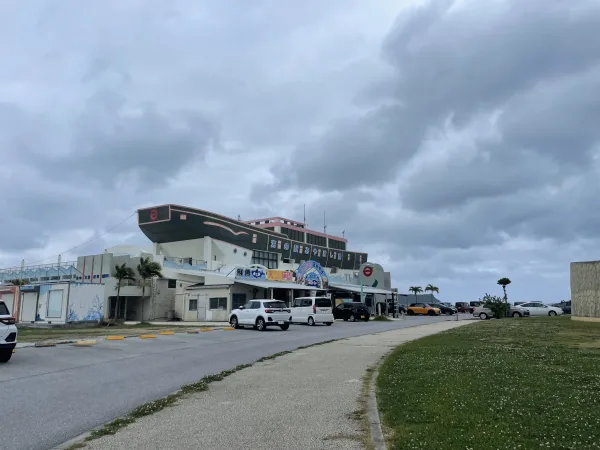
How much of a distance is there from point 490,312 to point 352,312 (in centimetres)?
1268

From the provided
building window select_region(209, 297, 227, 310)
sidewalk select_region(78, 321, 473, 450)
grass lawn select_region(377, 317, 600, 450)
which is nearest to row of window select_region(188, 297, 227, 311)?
building window select_region(209, 297, 227, 310)

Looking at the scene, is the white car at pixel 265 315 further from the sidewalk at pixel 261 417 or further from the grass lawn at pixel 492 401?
the sidewalk at pixel 261 417

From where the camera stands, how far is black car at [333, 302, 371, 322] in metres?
44.9

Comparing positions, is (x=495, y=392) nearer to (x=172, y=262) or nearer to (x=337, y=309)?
(x=337, y=309)

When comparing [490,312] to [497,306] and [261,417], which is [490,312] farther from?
[261,417]

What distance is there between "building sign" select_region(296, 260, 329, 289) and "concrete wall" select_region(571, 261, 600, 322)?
26.3m

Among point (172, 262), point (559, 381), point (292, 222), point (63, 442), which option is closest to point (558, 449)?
point (559, 381)

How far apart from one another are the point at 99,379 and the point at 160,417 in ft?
16.5

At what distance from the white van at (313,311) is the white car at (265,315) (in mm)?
6053

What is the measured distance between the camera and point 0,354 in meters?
14.9

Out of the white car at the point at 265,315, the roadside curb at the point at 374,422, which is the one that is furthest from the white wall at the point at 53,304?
the roadside curb at the point at 374,422

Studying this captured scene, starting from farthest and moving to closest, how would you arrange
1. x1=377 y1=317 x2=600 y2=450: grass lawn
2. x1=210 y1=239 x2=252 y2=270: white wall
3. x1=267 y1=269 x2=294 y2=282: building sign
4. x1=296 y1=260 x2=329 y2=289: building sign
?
x1=210 y1=239 x2=252 y2=270: white wall, x1=296 y1=260 x2=329 y2=289: building sign, x1=267 y1=269 x2=294 y2=282: building sign, x1=377 y1=317 x2=600 y2=450: grass lawn

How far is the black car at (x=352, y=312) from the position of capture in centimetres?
4494

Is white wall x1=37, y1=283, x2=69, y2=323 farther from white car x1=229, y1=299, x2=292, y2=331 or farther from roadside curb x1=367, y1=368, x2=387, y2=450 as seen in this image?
roadside curb x1=367, y1=368, x2=387, y2=450
